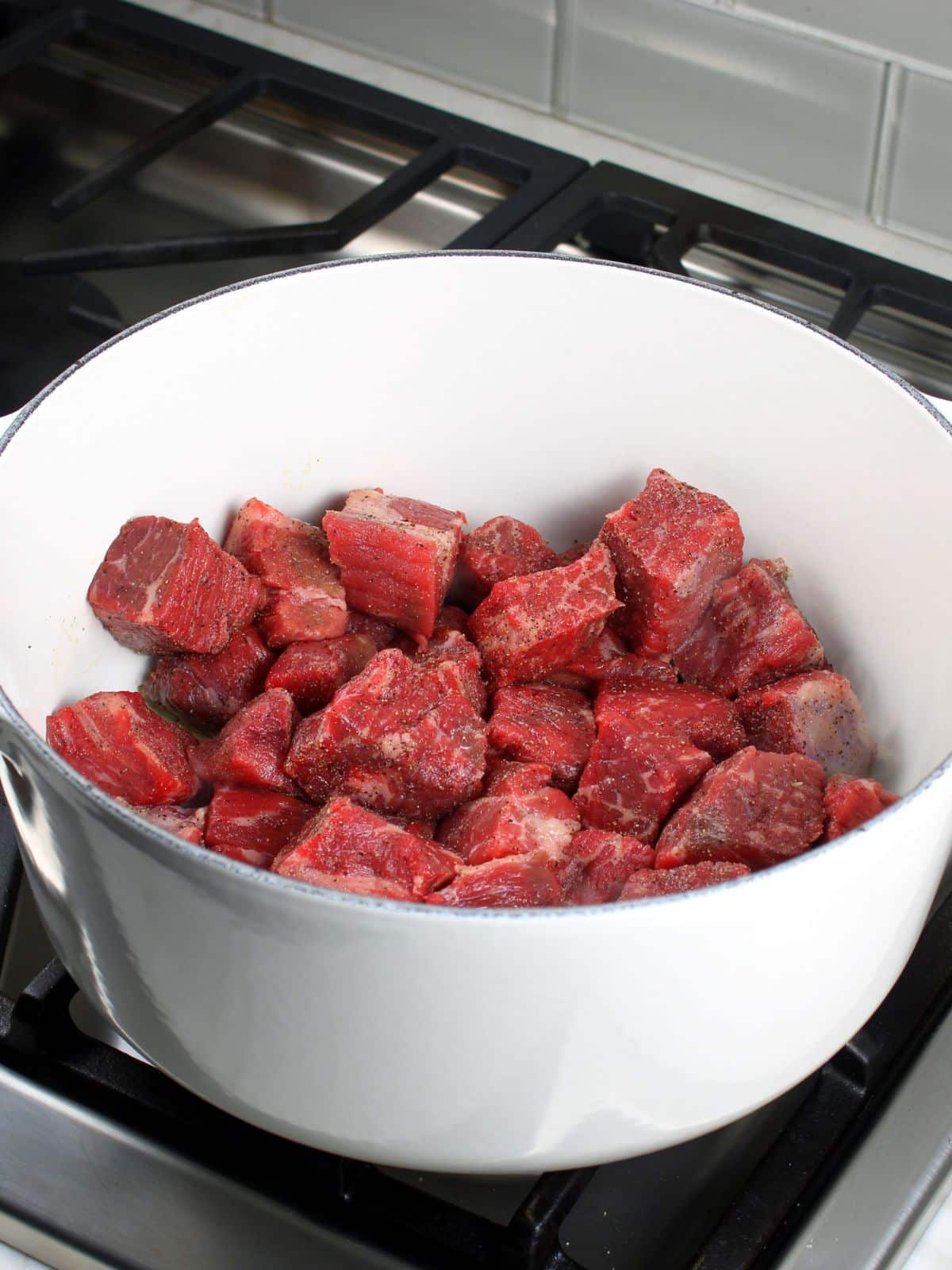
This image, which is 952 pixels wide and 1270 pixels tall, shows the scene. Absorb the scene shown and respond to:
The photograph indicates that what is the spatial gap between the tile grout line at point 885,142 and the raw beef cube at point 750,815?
39.5 inches

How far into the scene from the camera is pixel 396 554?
53.4 inches

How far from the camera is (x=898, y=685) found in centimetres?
125

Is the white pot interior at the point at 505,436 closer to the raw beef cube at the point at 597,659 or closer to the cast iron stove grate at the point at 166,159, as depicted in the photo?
the raw beef cube at the point at 597,659

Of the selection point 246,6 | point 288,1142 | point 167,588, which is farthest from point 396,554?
point 246,6

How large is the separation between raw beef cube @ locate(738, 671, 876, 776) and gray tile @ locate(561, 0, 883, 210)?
0.91m

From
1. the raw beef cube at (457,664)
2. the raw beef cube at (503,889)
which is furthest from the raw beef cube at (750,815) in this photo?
the raw beef cube at (457,664)

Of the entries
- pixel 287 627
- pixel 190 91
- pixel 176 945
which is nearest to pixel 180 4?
pixel 190 91

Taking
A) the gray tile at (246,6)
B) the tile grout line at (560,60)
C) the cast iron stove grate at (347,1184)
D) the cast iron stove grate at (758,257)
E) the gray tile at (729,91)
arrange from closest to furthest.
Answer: the cast iron stove grate at (347,1184) → the cast iron stove grate at (758,257) → the gray tile at (729,91) → the tile grout line at (560,60) → the gray tile at (246,6)

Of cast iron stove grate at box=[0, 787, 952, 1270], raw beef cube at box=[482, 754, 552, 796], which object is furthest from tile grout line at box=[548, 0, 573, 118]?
cast iron stove grate at box=[0, 787, 952, 1270]

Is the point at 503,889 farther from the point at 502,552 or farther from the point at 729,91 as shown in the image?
the point at 729,91

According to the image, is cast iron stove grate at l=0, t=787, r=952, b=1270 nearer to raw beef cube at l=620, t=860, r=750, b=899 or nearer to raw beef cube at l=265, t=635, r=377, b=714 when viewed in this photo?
raw beef cube at l=620, t=860, r=750, b=899

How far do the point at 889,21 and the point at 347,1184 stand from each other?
1476 millimetres

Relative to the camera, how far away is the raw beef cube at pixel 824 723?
126 centimetres

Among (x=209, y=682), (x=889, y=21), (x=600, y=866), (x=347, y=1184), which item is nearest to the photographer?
(x=347, y=1184)
